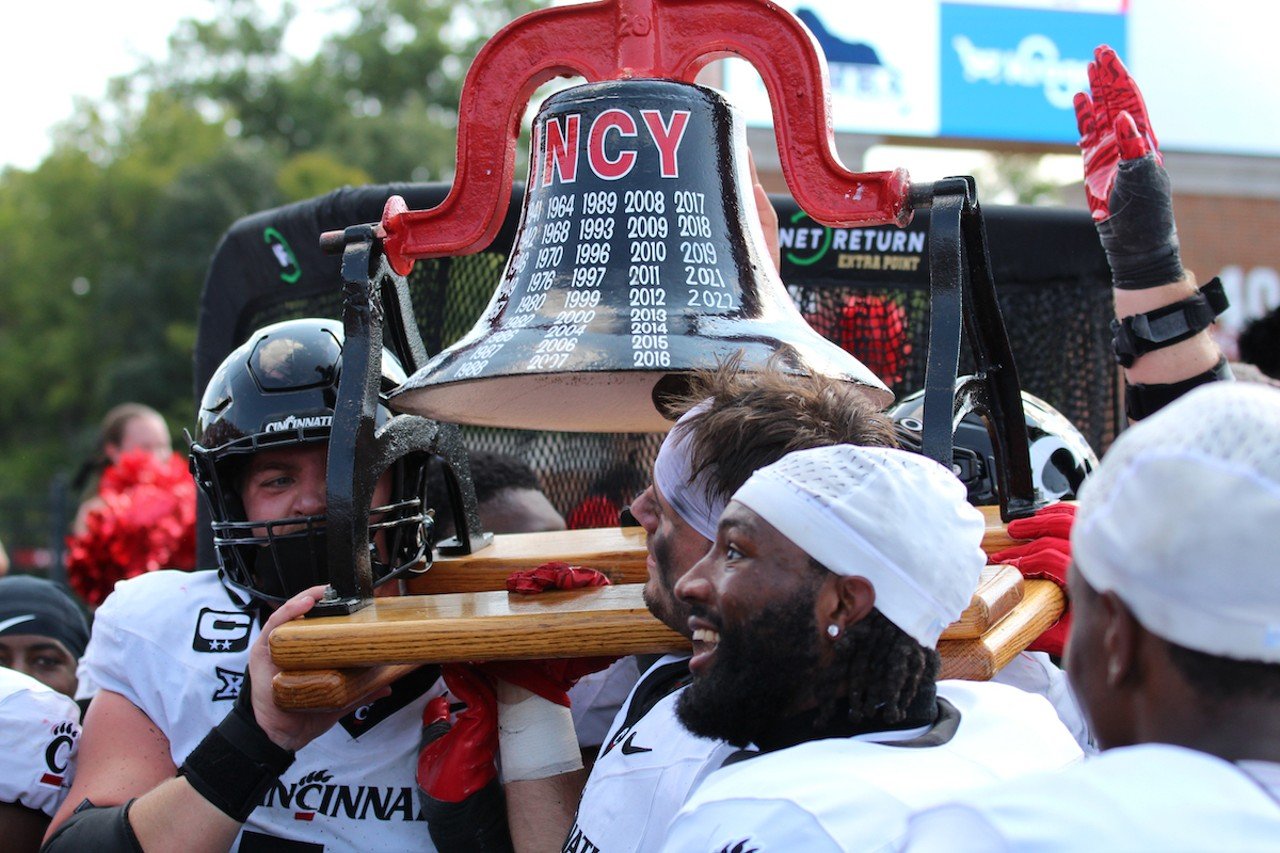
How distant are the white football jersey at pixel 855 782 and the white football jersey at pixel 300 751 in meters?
1.05

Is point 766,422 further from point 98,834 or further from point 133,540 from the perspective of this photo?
point 133,540

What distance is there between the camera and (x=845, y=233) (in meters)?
3.57

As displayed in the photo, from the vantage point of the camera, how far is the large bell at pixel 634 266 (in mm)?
1995

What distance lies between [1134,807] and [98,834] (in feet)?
5.65

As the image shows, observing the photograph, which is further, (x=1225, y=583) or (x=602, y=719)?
(x=602, y=719)

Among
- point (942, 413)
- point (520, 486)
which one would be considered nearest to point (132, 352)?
point (520, 486)

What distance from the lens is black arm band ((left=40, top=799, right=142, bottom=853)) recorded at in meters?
2.13

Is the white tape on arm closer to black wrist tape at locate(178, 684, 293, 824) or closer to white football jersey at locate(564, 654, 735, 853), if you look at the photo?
white football jersey at locate(564, 654, 735, 853)

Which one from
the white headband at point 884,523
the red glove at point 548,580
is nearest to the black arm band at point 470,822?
the red glove at point 548,580

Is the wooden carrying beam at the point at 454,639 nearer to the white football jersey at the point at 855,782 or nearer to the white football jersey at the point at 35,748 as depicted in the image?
the white football jersey at the point at 855,782

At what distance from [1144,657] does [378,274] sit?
4.68 ft

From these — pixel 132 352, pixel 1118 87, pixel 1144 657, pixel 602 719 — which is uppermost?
pixel 1118 87

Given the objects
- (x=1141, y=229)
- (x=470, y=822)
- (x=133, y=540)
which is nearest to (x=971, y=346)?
(x=1141, y=229)

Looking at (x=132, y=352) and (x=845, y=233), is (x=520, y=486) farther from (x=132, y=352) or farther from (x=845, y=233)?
(x=132, y=352)
